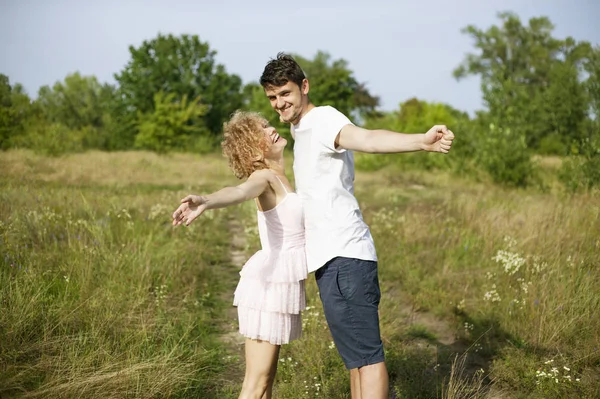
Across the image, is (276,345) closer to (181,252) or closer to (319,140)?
(319,140)

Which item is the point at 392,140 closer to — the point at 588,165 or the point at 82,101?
the point at 588,165

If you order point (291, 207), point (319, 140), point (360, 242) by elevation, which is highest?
point (319, 140)

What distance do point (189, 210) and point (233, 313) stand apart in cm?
379

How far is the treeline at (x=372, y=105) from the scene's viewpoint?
15.7 metres

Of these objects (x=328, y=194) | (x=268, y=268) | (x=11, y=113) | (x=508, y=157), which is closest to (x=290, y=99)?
(x=328, y=194)

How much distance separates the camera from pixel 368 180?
71.3 feet

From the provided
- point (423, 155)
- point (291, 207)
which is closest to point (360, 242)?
point (291, 207)

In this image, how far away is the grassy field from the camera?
3588 mm

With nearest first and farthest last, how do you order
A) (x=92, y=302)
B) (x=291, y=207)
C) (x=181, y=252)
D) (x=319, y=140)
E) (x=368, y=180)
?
(x=319, y=140)
(x=291, y=207)
(x=92, y=302)
(x=181, y=252)
(x=368, y=180)

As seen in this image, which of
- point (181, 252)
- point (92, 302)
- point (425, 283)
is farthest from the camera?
point (181, 252)

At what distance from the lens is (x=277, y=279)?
283cm

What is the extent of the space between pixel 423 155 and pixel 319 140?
2403cm

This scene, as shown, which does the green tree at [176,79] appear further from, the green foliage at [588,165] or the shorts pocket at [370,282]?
the shorts pocket at [370,282]

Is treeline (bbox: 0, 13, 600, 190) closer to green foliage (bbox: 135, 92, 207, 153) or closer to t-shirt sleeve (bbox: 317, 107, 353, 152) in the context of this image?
green foliage (bbox: 135, 92, 207, 153)
